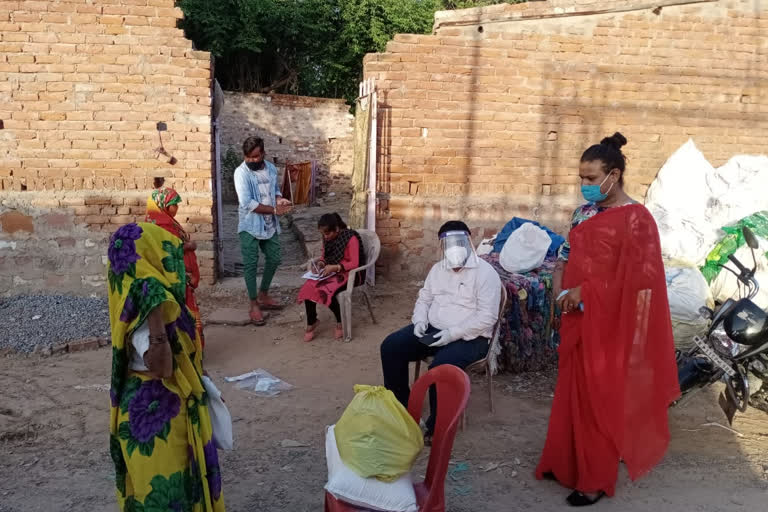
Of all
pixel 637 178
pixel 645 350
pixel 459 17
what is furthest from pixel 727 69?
pixel 645 350

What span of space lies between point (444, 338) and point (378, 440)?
1.35 metres

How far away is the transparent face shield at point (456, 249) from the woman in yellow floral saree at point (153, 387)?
1.77 metres

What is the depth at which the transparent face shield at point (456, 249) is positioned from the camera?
11.5ft

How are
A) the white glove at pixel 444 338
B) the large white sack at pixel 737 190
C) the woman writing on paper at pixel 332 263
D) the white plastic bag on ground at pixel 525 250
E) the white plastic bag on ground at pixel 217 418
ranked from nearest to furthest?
the white plastic bag on ground at pixel 217 418 → the white glove at pixel 444 338 → the white plastic bag on ground at pixel 525 250 → the woman writing on paper at pixel 332 263 → the large white sack at pixel 737 190

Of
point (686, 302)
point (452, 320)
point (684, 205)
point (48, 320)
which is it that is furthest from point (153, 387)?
point (684, 205)

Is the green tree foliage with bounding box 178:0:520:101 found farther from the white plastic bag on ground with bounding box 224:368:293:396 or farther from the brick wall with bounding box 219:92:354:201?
the white plastic bag on ground with bounding box 224:368:293:396

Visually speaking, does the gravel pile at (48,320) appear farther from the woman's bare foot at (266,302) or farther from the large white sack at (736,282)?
the large white sack at (736,282)

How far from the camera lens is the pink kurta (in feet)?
17.5

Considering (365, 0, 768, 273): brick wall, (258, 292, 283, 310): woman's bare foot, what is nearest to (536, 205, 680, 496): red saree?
(258, 292, 283, 310): woman's bare foot

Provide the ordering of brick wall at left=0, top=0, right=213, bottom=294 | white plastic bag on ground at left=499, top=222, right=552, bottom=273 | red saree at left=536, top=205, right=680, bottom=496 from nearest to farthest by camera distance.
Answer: red saree at left=536, top=205, right=680, bottom=496 < white plastic bag on ground at left=499, top=222, right=552, bottom=273 < brick wall at left=0, top=0, right=213, bottom=294

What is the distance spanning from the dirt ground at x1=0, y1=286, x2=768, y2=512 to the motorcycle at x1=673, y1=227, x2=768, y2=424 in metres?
0.35

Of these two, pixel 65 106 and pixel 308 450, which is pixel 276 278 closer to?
pixel 65 106

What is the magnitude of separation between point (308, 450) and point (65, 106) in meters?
4.88

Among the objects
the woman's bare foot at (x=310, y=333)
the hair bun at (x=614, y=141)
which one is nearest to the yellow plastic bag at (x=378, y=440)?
the hair bun at (x=614, y=141)
